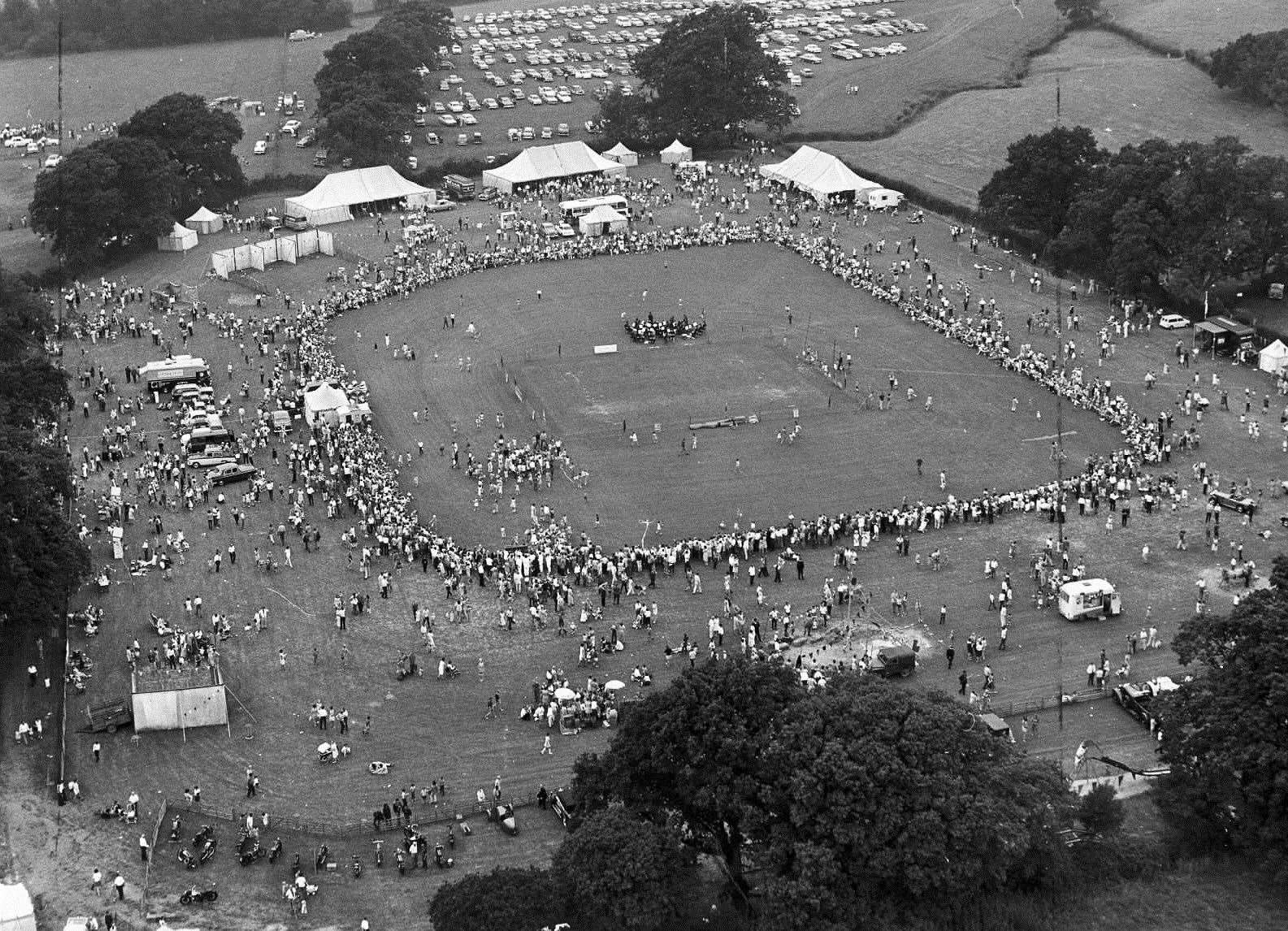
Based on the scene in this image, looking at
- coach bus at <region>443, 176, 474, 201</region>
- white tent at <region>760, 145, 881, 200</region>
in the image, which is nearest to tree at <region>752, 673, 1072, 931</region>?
white tent at <region>760, 145, 881, 200</region>

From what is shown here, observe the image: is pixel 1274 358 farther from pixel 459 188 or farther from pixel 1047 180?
pixel 459 188

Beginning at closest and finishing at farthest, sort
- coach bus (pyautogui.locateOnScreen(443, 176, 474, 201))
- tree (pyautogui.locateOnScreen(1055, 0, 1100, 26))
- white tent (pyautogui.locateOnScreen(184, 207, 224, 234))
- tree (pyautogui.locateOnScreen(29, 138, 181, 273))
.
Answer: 1. tree (pyautogui.locateOnScreen(29, 138, 181, 273))
2. white tent (pyautogui.locateOnScreen(184, 207, 224, 234))
3. coach bus (pyautogui.locateOnScreen(443, 176, 474, 201))
4. tree (pyautogui.locateOnScreen(1055, 0, 1100, 26))

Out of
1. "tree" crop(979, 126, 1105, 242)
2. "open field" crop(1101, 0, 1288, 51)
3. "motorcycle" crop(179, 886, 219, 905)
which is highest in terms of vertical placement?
"motorcycle" crop(179, 886, 219, 905)

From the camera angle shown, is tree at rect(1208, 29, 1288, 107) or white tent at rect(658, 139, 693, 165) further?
white tent at rect(658, 139, 693, 165)

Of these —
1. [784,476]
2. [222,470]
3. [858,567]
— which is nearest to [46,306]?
[222,470]

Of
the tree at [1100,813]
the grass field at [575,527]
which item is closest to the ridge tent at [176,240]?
the grass field at [575,527]

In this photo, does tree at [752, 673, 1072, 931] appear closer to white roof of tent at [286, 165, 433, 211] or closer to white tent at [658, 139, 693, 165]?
white roof of tent at [286, 165, 433, 211]

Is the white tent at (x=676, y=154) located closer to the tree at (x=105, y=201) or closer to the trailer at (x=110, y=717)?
the tree at (x=105, y=201)

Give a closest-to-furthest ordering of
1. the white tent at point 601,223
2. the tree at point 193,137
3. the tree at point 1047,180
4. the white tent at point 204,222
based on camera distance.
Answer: the tree at point 1047,180 → the white tent at point 601,223 → the white tent at point 204,222 → the tree at point 193,137
